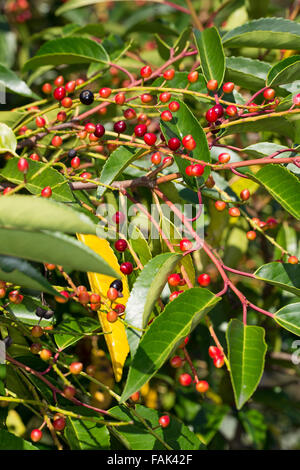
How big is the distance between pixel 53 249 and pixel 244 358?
1.25 ft

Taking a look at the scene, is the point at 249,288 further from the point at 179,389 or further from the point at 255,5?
the point at 255,5

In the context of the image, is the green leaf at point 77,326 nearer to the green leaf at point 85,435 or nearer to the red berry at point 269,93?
the green leaf at point 85,435

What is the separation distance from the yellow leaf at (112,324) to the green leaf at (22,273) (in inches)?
9.3

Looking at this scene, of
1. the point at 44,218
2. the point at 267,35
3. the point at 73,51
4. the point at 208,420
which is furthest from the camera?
the point at 208,420

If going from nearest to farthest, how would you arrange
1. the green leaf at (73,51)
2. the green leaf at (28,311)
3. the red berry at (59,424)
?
the red berry at (59,424), the green leaf at (28,311), the green leaf at (73,51)

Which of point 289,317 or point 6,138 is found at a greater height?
point 6,138

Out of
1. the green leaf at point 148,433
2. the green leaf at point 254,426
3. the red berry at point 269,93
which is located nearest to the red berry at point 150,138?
the red berry at point 269,93

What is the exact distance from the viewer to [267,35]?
112 cm

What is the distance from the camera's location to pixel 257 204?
1.94m

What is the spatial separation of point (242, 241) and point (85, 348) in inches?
22.3

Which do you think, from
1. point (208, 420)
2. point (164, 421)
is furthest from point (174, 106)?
point (208, 420)

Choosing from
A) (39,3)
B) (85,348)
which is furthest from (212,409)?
(39,3)

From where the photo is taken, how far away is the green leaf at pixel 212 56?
3.38ft

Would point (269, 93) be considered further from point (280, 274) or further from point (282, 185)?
point (280, 274)
